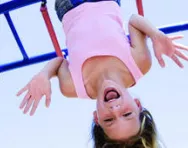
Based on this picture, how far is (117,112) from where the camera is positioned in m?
1.40

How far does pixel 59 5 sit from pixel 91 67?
11.7 inches

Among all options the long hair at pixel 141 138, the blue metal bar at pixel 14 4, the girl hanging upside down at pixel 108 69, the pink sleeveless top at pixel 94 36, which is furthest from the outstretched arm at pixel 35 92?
the blue metal bar at pixel 14 4

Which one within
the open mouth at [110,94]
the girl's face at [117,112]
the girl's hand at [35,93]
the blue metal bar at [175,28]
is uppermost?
the girl's hand at [35,93]

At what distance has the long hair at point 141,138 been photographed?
5.01ft

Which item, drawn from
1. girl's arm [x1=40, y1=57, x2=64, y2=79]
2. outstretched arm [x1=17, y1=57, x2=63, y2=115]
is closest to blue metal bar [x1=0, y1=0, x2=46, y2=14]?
girl's arm [x1=40, y1=57, x2=64, y2=79]

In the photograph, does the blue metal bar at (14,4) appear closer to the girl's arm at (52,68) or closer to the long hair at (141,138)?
the girl's arm at (52,68)

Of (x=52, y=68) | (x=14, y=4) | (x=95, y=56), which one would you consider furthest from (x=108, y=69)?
(x=14, y=4)

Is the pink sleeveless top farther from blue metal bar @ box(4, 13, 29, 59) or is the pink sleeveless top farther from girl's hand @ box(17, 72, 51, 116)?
blue metal bar @ box(4, 13, 29, 59)

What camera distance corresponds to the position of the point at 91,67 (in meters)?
1.50

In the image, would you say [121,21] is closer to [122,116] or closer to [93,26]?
[93,26]

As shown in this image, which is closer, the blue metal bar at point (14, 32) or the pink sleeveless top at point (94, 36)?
the pink sleeveless top at point (94, 36)

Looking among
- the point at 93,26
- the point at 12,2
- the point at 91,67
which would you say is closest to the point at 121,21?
the point at 93,26

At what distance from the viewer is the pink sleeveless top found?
149 cm

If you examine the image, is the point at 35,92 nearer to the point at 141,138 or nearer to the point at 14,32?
the point at 141,138
